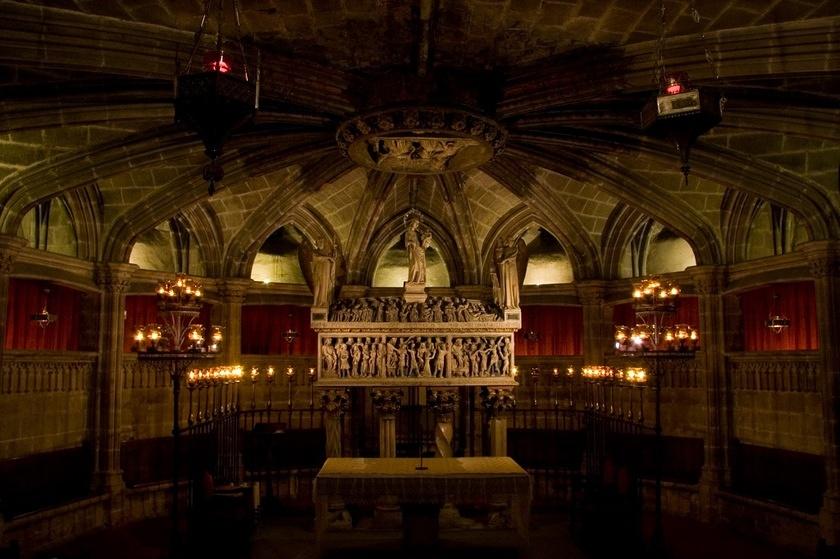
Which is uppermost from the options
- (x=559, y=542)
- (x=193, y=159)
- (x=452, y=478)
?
(x=193, y=159)

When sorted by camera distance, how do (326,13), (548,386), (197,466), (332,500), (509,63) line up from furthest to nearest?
(548,386) < (197,466) < (332,500) < (509,63) < (326,13)

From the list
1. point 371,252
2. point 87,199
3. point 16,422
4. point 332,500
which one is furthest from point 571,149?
point 16,422

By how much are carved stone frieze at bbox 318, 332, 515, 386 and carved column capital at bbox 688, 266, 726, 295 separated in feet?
10.2

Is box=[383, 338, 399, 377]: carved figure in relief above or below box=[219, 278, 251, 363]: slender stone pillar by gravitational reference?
below

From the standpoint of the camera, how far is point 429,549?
8.03 meters

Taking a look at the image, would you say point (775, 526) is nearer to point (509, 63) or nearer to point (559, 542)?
point (559, 542)

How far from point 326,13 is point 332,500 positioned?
6458 millimetres

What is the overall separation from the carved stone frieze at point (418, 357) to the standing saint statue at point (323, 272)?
524 mm

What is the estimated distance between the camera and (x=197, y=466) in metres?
12.0

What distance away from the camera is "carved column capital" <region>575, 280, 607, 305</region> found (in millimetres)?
12992

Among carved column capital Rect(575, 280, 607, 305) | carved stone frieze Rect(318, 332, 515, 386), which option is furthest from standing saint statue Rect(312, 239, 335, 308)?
carved column capital Rect(575, 280, 607, 305)

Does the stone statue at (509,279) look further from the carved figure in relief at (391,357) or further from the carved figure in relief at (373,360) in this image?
the carved figure in relief at (373,360)

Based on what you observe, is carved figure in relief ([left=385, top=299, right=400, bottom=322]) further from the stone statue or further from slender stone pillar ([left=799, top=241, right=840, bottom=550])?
slender stone pillar ([left=799, top=241, right=840, bottom=550])

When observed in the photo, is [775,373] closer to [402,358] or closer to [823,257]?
[823,257]
